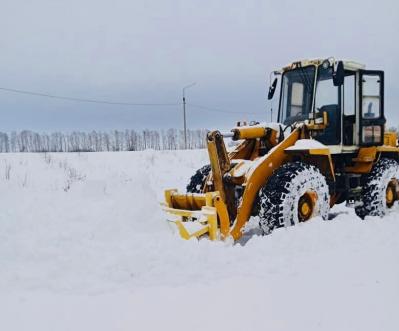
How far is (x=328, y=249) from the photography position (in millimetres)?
4898

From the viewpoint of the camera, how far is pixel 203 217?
5504 millimetres

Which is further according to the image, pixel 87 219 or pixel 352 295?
pixel 87 219

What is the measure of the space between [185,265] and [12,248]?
1.74 metres

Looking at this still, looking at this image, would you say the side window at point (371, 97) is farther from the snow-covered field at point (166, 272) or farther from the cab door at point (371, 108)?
the snow-covered field at point (166, 272)

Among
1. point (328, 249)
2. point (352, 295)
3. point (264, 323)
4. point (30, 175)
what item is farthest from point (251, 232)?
point (30, 175)

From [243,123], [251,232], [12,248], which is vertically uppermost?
[243,123]

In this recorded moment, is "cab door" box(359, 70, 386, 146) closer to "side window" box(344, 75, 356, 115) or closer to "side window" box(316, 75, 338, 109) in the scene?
"side window" box(344, 75, 356, 115)

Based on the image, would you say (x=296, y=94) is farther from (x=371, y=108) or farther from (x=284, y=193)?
(x=284, y=193)

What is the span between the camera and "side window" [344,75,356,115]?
23.6ft

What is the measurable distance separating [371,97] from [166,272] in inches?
216

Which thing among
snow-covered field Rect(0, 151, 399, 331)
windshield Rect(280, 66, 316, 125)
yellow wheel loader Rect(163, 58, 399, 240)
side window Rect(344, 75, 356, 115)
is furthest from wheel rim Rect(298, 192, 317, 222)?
side window Rect(344, 75, 356, 115)

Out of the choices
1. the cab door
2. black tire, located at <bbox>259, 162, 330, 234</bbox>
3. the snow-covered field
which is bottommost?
the snow-covered field

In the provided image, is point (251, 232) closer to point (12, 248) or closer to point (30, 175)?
point (12, 248)

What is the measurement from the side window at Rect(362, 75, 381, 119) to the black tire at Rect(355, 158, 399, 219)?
0.99 meters
